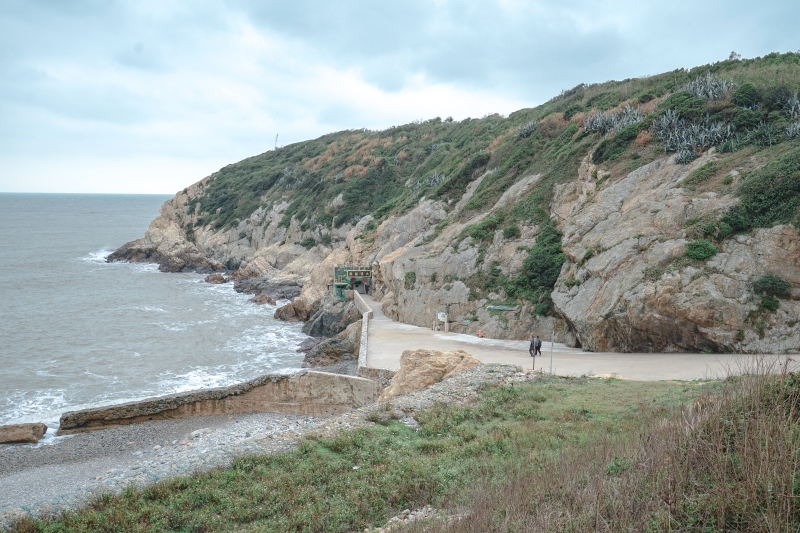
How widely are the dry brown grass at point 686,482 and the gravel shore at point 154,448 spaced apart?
4814 mm

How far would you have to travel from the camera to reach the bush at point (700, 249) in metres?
15.5

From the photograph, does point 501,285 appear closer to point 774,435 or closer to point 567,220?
point 567,220

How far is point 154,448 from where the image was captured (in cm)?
1511

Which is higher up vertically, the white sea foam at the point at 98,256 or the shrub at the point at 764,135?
the shrub at the point at 764,135

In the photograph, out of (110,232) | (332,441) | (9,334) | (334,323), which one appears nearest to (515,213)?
(334,323)

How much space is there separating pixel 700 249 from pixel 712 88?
11.1m

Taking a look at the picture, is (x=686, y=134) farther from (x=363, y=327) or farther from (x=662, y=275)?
(x=363, y=327)

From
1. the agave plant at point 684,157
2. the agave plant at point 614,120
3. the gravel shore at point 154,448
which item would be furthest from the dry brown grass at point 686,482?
the agave plant at point 614,120

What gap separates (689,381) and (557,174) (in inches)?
609

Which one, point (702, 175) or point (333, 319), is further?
point (333, 319)

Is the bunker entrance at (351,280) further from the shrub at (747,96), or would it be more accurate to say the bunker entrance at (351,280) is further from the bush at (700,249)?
the shrub at (747,96)

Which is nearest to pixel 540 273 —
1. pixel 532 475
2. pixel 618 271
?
pixel 618 271

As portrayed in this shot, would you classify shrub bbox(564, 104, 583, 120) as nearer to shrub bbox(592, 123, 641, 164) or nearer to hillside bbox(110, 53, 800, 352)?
hillside bbox(110, 53, 800, 352)

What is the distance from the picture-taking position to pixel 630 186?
68.4ft
